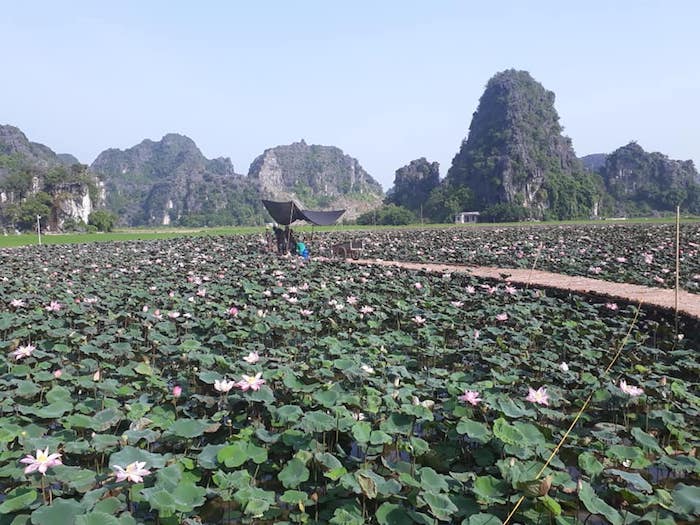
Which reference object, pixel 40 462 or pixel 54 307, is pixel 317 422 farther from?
pixel 54 307

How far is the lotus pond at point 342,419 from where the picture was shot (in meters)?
2.08

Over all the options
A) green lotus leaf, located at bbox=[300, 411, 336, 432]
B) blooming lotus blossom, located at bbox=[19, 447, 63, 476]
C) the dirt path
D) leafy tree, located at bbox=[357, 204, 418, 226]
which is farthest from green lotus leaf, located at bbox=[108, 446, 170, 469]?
leafy tree, located at bbox=[357, 204, 418, 226]

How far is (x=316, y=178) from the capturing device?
12900 cm

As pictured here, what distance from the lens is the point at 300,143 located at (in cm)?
13475

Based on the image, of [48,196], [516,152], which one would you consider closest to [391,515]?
[48,196]

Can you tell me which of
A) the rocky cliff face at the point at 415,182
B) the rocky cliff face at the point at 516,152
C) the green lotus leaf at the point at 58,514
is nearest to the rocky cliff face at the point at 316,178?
the rocky cliff face at the point at 415,182

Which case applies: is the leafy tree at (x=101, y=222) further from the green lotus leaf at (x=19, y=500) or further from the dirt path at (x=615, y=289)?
the green lotus leaf at (x=19, y=500)

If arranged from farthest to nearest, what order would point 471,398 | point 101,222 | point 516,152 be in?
point 516,152
point 101,222
point 471,398

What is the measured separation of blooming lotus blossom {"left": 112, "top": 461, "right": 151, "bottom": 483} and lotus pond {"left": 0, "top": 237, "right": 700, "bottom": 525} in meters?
0.01

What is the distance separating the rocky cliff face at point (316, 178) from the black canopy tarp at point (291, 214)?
9074cm

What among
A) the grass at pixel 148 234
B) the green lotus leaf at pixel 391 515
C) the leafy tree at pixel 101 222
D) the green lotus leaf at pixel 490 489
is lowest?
the green lotus leaf at pixel 391 515

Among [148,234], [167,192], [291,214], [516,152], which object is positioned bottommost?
[148,234]

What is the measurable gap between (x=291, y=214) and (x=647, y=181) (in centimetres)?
8151

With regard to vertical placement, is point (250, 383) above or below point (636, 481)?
above
